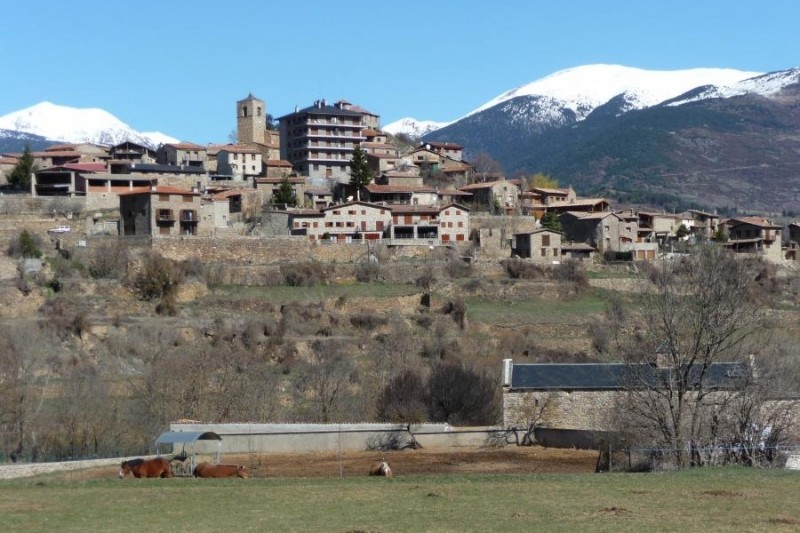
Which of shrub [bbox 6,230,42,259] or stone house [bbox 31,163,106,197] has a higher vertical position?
stone house [bbox 31,163,106,197]

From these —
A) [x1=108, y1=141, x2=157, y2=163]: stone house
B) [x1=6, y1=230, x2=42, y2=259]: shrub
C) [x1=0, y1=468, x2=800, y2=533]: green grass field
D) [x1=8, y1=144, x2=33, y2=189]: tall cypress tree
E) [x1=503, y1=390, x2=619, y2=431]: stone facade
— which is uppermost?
[x1=108, y1=141, x2=157, y2=163]: stone house

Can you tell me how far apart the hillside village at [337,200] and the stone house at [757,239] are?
10cm

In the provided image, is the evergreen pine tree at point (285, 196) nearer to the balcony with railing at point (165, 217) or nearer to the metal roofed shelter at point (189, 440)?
the balcony with railing at point (165, 217)

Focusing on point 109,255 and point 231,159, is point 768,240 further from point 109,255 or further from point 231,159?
point 109,255

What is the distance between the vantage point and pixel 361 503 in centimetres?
2627

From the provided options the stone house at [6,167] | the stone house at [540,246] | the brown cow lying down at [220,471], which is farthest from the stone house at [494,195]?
the brown cow lying down at [220,471]

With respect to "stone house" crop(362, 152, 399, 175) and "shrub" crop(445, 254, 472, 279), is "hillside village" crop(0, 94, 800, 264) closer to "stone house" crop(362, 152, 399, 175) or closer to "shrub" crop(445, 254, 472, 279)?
"stone house" crop(362, 152, 399, 175)

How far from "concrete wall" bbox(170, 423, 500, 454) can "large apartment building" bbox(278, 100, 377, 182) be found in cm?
5602

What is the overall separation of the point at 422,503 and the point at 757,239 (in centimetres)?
7189

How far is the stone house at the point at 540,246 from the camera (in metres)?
81.5

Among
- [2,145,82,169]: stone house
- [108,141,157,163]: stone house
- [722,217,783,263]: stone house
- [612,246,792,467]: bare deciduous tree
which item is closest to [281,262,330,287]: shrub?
[2,145,82,169]: stone house

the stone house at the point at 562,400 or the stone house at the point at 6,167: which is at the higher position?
the stone house at the point at 6,167

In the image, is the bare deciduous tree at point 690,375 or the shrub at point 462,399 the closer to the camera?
the bare deciduous tree at point 690,375

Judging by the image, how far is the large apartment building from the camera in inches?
3957
